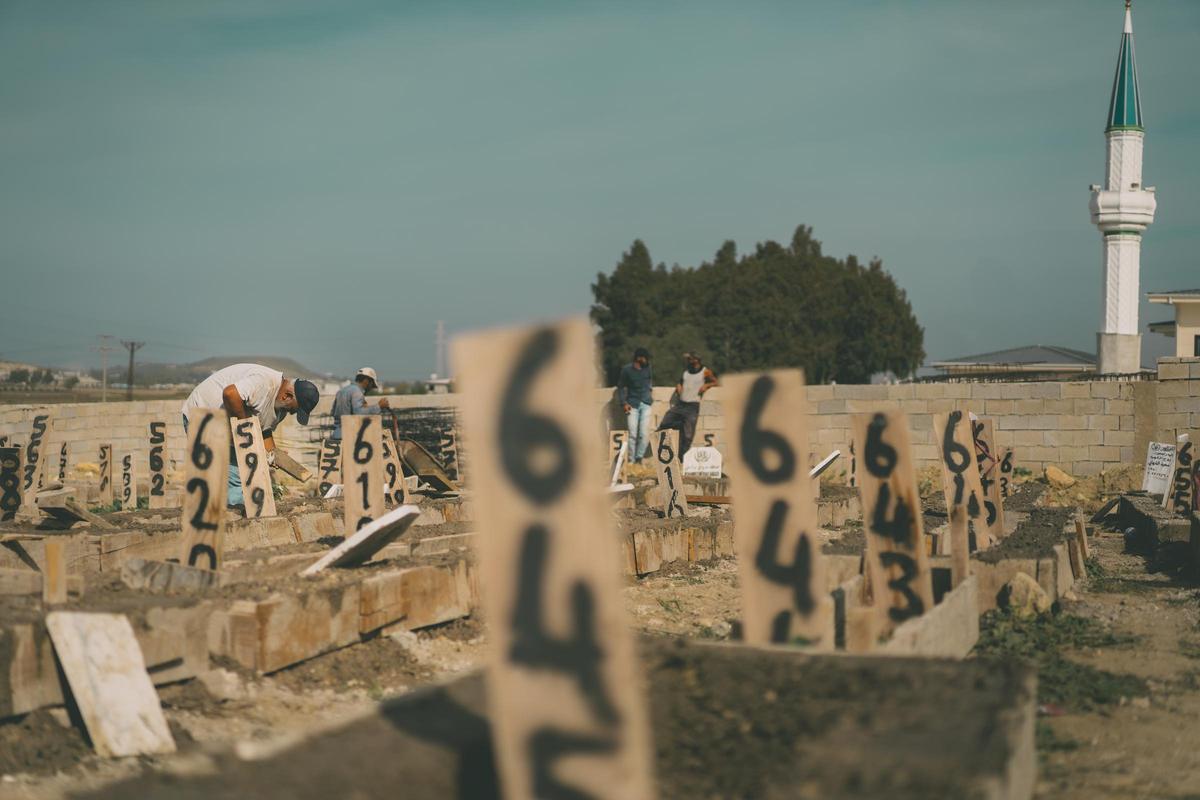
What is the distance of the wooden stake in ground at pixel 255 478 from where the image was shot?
10789 mm

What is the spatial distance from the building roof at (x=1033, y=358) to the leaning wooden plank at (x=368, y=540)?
5751cm

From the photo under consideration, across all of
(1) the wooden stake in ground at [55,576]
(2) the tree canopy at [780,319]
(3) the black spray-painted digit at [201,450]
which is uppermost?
(2) the tree canopy at [780,319]

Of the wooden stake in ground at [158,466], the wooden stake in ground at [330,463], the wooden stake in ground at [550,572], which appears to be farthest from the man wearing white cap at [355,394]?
the wooden stake in ground at [550,572]

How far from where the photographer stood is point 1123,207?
45656 mm

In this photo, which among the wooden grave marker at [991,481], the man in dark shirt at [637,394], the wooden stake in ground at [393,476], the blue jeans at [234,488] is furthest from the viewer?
the man in dark shirt at [637,394]

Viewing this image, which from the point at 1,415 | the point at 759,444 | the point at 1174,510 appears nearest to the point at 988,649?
the point at 759,444

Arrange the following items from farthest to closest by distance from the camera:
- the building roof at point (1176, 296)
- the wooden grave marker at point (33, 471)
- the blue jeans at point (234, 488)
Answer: the building roof at point (1176, 296) < the wooden grave marker at point (33, 471) < the blue jeans at point (234, 488)

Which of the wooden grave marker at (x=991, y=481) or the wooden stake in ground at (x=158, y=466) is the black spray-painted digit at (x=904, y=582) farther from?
the wooden stake in ground at (x=158, y=466)

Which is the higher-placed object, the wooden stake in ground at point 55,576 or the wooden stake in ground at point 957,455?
the wooden stake in ground at point 957,455

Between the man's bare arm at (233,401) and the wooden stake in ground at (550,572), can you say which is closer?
the wooden stake in ground at (550,572)

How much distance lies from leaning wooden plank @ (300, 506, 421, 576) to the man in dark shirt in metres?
11.2

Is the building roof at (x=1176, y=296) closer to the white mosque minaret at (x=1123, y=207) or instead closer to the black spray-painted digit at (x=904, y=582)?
the white mosque minaret at (x=1123, y=207)

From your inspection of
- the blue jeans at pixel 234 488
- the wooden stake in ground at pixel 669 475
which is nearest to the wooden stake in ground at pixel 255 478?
the blue jeans at pixel 234 488

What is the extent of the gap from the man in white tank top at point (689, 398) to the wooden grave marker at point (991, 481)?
7784 mm
